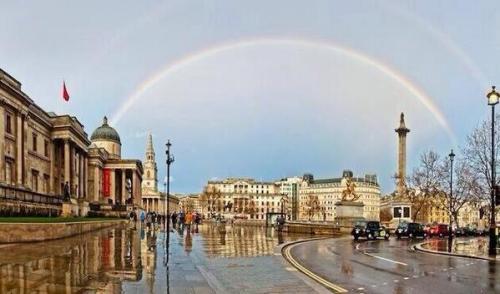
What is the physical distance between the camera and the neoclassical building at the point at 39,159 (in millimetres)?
53250

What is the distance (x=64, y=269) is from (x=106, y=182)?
118 metres

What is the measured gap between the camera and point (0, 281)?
13.5 metres

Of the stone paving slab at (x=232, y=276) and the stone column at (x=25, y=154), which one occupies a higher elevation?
the stone column at (x=25, y=154)

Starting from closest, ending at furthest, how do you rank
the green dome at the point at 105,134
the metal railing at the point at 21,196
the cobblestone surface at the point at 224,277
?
the cobblestone surface at the point at 224,277 → the metal railing at the point at 21,196 → the green dome at the point at 105,134

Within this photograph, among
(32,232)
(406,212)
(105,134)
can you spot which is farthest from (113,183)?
(32,232)

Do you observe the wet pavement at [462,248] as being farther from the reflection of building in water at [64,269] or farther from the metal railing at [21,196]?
the metal railing at [21,196]

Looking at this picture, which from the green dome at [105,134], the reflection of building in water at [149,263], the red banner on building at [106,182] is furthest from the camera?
the green dome at [105,134]

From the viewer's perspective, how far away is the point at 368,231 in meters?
50.8

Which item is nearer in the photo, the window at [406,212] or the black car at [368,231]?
the black car at [368,231]

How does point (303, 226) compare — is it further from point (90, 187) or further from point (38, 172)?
point (90, 187)

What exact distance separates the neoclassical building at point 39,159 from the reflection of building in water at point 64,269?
18.6 metres

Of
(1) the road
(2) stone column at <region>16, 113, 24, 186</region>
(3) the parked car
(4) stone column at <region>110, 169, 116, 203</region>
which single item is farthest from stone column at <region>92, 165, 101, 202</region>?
(1) the road

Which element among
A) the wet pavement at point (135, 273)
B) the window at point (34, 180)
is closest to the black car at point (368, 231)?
the wet pavement at point (135, 273)

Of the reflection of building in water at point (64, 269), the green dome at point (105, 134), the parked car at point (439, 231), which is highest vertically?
the green dome at point (105, 134)
